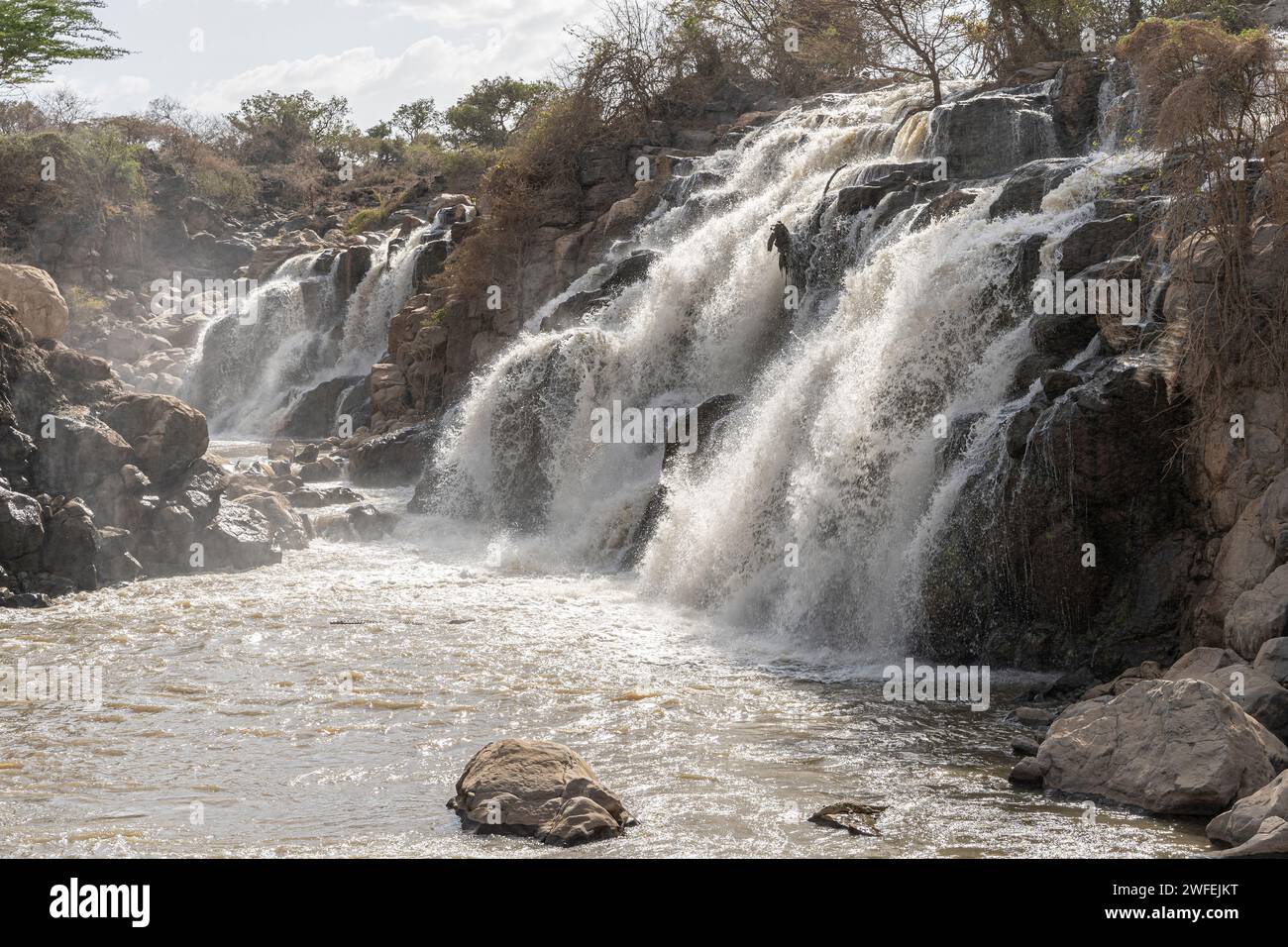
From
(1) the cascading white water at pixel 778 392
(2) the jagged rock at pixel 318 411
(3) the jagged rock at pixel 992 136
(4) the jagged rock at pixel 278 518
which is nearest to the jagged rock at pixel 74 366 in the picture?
(4) the jagged rock at pixel 278 518

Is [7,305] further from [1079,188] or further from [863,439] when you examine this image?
[1079,188]

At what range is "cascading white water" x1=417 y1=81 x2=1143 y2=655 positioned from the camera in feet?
37.4

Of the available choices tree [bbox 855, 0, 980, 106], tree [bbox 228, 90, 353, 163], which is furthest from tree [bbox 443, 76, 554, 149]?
tree [bbox 855, 0, 980, 106]

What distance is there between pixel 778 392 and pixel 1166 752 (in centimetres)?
737

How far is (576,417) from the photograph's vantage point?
57.9 feet

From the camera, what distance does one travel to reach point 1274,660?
25.2ft

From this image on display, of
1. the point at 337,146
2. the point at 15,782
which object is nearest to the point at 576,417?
the point at 15,782

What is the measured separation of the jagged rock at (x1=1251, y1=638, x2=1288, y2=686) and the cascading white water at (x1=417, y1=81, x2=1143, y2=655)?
3.24 metres

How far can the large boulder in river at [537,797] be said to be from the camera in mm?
6453

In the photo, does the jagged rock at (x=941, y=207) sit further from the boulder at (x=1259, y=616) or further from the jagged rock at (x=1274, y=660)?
the jagged rock at (x=1274, y=660)

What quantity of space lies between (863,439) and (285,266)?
2206 centimetres

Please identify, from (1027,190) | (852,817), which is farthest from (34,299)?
(852,817)

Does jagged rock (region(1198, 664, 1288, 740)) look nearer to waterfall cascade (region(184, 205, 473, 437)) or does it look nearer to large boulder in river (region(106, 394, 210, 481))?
large boulder in river (region(106, 394, 210, 481))

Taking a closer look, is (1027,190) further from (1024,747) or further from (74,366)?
(74,366)
